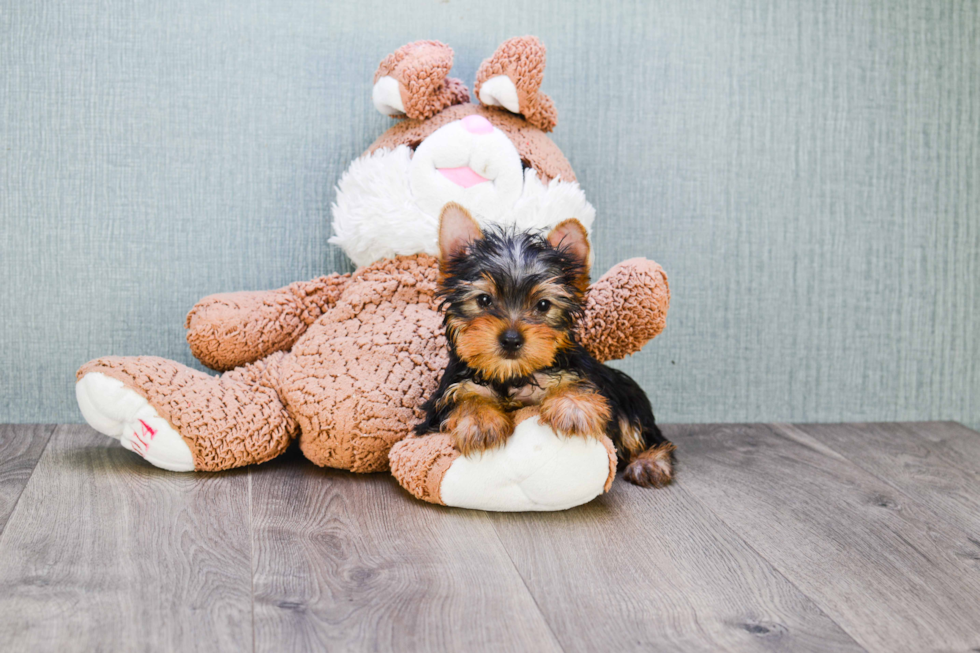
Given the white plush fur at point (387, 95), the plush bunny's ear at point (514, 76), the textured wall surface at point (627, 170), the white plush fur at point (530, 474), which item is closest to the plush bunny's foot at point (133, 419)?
the textured wall surface at point (627, 170)

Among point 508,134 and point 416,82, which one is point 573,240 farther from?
point 416,82

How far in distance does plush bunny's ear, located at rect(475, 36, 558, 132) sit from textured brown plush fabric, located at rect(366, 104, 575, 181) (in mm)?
36

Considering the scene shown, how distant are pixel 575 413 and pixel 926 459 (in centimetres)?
132

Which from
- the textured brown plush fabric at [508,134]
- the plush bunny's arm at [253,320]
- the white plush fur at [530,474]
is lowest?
the white plush fur at [530,474]

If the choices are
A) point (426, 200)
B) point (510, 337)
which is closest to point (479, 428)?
point (510, 337)

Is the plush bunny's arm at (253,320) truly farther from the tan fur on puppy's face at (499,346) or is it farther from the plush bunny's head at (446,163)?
the tan fur on puppy's face at (499,346)

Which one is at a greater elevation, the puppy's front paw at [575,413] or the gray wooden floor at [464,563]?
the puppy's front paw at [575,413]

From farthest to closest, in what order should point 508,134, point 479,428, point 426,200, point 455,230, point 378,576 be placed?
point 508,134, point 426,200, point 455,230, point 479,428, point 378,576

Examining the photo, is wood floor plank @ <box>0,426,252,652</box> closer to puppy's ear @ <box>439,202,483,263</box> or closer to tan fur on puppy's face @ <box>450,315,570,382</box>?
tan fur on puppy's face @ <box>450,315,570,382</box>

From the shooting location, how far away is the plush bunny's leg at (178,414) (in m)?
1.90

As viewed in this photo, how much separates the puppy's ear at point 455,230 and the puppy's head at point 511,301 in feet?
0.08

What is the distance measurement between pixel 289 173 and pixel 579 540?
1.40 metres

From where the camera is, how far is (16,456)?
209 centimetres

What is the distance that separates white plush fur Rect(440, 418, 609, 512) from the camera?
1708 mm
